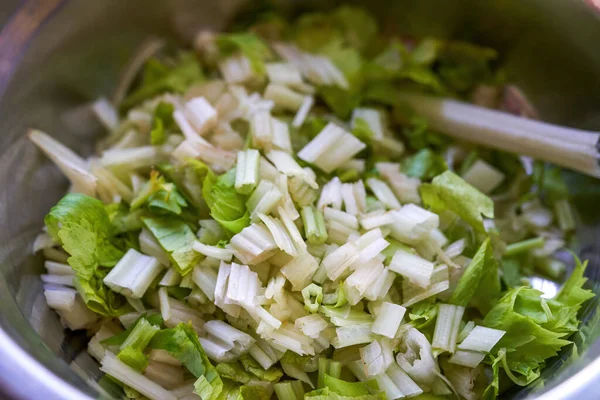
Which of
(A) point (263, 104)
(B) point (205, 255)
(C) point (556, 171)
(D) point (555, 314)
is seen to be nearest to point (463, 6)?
(C) point (556, 171)

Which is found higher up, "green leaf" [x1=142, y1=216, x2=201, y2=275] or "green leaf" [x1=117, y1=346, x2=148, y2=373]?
"green leaf" [x1=142, y1=216, x2=201, y2=275]

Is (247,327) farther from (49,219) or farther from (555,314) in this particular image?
Answer: (555,314)

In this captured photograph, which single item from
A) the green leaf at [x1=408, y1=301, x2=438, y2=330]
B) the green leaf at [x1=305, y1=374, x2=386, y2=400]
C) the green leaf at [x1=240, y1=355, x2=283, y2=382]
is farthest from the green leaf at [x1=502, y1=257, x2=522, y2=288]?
the green leaf at [x1=240, y1=355, x2=283, y2=382]

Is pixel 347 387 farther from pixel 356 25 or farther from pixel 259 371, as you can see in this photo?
pixel 356 25

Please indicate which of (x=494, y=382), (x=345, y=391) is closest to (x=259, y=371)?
(x=345, y=391)

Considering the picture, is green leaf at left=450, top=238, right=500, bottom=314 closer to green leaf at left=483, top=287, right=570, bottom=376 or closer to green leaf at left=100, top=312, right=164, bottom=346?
green leaf at left=483, top=287, right=570, bottom=376

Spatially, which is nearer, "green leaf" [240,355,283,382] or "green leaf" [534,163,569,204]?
"green leaf" [240,355,283,382]

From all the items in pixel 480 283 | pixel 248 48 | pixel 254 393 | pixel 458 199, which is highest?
pixel 248 48

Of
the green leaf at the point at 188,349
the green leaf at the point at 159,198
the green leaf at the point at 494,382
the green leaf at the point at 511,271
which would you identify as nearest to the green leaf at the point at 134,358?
the green leaf at the point at 188,349
